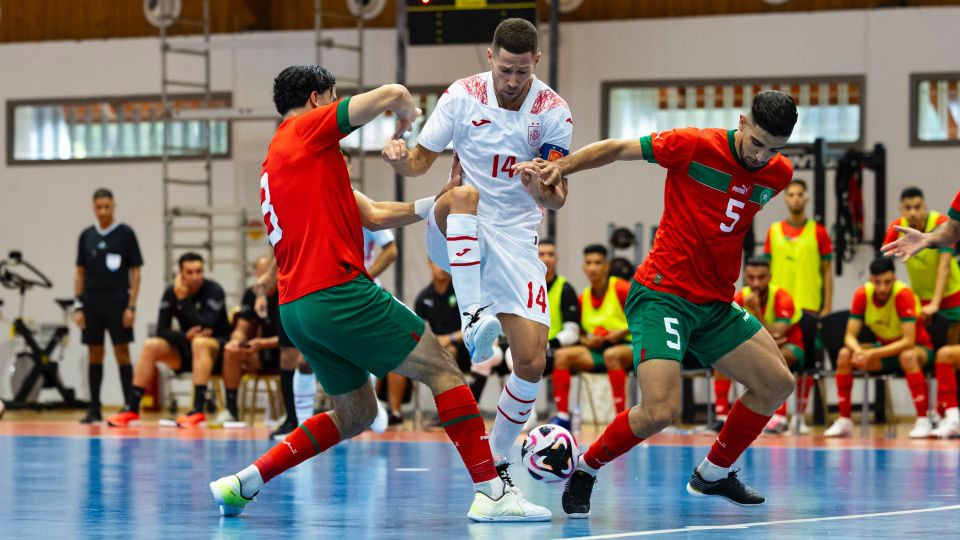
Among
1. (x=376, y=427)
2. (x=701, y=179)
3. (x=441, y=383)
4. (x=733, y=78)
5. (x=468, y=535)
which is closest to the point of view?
(x=468, y=535)

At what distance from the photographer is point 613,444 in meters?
5.85

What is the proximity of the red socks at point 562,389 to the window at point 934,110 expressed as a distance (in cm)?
520

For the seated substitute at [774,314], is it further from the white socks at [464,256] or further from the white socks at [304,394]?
the white socks at [464,256]

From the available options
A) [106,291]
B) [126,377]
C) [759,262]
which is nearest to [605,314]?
[759,262]

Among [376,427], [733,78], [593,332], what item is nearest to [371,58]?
[733,78]

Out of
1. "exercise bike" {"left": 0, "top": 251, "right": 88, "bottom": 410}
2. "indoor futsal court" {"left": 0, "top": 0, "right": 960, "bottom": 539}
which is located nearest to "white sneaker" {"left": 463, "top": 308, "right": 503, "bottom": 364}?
"indoor futsal court" {"left": 0, "top": 0, "right": 960, "bottom": 539}

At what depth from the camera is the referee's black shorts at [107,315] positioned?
13164mm

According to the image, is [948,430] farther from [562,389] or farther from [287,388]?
[287,388]

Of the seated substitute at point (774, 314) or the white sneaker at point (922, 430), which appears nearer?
the white sneaker at point (922, 430)

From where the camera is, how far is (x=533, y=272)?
20.9ft

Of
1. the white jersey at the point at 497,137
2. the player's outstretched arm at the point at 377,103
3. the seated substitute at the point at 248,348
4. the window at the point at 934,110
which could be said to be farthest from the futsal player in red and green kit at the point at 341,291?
the window at the point at 934,110

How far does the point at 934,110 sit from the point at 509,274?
10.1 metres

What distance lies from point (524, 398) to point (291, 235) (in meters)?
1.41

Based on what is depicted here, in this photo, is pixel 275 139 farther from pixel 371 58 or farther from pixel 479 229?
pixel 371 58
